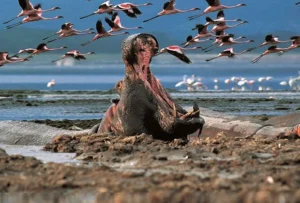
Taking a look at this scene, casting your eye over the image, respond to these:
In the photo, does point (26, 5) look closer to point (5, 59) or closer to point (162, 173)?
point (5, 59)

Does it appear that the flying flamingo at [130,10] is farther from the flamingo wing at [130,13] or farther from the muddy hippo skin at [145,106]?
the muddy hippo skin at [145,106]

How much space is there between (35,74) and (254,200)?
120863 mm

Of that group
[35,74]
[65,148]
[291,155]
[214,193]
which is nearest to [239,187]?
[214,193]

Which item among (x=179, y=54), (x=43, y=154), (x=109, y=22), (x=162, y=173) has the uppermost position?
(x=179, y=54)

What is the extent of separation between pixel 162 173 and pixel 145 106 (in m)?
3.56

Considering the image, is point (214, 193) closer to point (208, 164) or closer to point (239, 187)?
point (239, 187)

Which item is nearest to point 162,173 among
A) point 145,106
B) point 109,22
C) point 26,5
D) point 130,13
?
point 145,106

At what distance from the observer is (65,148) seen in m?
11.2

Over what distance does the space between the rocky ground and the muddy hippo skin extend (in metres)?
0.47

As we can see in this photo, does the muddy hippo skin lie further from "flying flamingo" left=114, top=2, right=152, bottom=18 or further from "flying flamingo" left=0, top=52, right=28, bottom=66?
"flying flamingo" left=0, top=52, right=28, bottom=66

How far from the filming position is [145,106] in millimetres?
11555

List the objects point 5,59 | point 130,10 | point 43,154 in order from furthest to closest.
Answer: point 5,59 → point 130,10 → point 43,154

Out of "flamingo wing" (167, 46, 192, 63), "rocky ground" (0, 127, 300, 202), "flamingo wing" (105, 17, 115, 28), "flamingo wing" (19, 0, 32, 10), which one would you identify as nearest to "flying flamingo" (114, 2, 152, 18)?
"flamingo wing" (105, 17, 115, 28)

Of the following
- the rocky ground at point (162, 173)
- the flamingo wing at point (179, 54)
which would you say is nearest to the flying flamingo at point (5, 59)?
the flamingo wing at point (179, 54)
